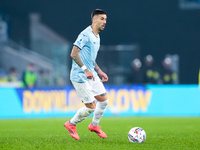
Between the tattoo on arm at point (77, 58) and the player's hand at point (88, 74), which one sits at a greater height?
the tattoo on arm at point (77, 58)

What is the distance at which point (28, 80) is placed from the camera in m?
18.8

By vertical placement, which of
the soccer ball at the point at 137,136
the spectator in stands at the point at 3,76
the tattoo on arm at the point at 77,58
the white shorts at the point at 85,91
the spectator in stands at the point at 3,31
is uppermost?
the spectator in stands at the point at 3,31

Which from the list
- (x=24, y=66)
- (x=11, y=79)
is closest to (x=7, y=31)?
(x=24, y=66)

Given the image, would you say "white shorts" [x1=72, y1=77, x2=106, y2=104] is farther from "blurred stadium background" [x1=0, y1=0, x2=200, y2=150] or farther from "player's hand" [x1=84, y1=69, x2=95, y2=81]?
"blurred stadium background" [x1=0, y1=0, x2=200, y2=150]

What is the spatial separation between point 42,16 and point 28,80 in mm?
8972

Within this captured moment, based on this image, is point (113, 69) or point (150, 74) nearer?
point (150, 74)

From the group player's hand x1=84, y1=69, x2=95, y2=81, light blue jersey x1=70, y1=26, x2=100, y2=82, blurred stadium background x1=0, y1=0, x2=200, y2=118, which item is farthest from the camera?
blurred stadium background x1=0, y1=0, x2=200, y2=118

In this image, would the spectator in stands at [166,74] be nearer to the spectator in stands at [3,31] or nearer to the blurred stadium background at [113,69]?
the blurred stadium background at [113,69]

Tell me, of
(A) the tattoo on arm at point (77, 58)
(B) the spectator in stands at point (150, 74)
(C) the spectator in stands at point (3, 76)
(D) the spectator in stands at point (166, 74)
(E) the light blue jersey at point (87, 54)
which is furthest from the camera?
(C) the spectator in stands at point (3, 76)

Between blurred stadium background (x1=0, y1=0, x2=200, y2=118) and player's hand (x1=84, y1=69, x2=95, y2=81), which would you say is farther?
blurred stadium background (x1=0, y1=0, x2=200, y2=118)

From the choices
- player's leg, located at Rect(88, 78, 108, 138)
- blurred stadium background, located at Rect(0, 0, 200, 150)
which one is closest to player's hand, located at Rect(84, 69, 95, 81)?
player's leg, located at Rect(88, 78, 108, 138)

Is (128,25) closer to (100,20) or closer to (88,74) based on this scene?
(100,20)

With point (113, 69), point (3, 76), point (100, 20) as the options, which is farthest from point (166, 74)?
point (100, 20)

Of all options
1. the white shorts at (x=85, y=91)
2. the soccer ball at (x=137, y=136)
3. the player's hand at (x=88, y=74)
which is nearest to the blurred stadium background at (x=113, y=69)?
the soccer ball at (x=137, y=136)
